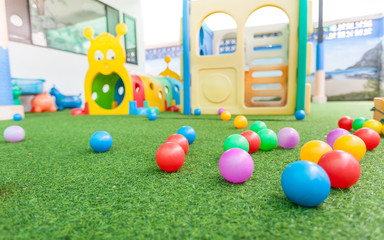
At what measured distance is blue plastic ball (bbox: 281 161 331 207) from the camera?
701 millimetres

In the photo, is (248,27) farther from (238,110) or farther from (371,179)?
(371,179)

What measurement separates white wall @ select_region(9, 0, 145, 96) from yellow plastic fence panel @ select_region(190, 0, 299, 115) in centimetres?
418

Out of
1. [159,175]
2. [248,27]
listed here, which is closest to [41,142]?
[159,175]

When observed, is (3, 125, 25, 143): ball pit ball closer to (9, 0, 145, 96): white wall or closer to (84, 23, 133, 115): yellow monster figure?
(84, 23, 133, 115): yellow monster figure

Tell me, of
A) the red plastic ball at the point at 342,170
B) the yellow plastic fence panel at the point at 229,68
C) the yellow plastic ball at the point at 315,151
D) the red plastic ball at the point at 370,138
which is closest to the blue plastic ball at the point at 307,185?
the red plastic ball at the point at 342,170

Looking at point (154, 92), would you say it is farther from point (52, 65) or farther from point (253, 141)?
point (253, 141)

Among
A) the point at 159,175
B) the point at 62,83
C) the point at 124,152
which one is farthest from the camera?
the point at 62,83

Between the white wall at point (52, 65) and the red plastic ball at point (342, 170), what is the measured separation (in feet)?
21.1

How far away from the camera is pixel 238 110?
13.0 feet

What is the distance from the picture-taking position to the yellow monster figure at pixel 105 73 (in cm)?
438

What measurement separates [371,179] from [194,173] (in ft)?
2.36

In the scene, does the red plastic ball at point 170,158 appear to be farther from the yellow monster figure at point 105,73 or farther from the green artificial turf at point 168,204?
the yellow monster figure at point 105,73

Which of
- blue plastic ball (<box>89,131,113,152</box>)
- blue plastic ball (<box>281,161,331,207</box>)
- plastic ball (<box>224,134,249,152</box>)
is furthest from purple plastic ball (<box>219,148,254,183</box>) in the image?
blue plastic ball (<box>89,131,113,152</box>)

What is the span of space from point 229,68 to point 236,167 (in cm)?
324
